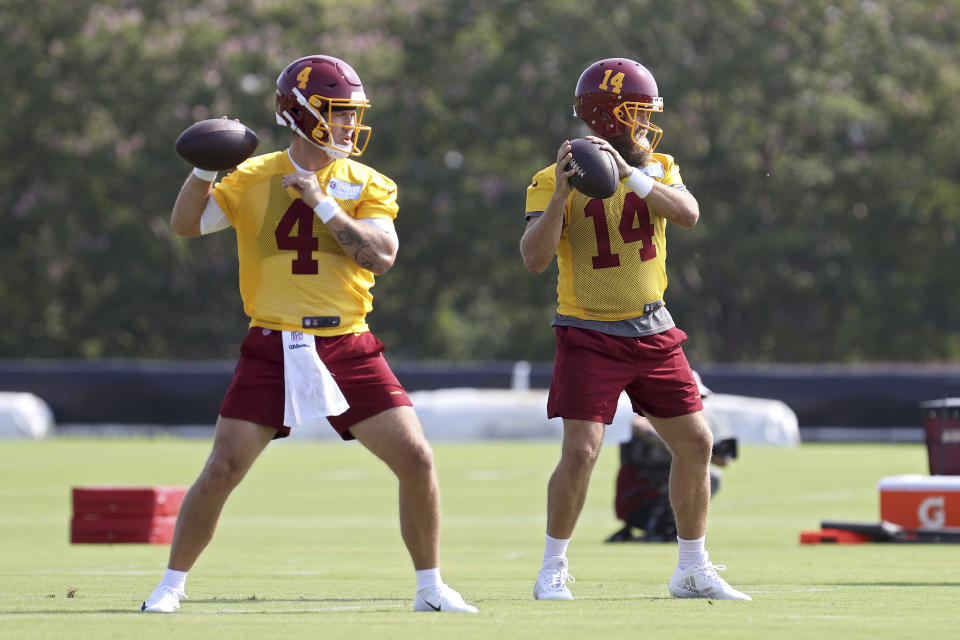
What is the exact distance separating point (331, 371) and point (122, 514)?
5.91m

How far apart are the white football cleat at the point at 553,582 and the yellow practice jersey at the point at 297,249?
4.56 feet

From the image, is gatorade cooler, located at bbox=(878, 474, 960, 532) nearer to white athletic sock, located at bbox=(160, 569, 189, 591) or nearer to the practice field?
the practice field

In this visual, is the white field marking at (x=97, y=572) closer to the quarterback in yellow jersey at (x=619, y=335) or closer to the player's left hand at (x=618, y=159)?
the quarterback in yellow jersey at (x=619, y=335)

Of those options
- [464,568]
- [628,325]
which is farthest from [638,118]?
[464,568]

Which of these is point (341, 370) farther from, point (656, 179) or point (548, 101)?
point (548, 101)

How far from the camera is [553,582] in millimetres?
7711

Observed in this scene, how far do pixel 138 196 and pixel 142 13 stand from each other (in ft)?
16.1

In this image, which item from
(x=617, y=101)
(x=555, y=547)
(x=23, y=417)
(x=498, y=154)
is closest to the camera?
(x=555, y=547)

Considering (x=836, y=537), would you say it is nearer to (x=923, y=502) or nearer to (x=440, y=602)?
(x=923, y=502)

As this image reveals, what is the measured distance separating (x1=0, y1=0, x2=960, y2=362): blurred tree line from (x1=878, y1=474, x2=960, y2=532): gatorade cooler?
2749 cm

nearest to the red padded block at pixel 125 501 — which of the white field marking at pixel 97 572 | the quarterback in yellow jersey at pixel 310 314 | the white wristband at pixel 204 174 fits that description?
the white field marking at pixel 97 572

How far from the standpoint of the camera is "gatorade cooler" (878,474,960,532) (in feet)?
39.3

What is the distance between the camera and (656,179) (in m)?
7.93

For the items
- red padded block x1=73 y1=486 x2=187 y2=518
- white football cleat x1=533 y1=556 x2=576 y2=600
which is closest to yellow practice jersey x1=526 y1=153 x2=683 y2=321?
white football cleat x1=533 y1=556 x2=576 y2=600
